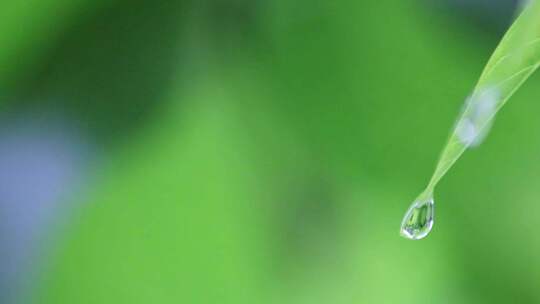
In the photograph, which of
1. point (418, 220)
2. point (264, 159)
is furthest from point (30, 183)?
point (418, 220)

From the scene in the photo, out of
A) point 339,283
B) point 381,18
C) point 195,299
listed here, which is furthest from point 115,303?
point 381,18

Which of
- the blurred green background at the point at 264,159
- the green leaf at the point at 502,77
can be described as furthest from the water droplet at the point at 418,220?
the blurred green background at the point at 264,159

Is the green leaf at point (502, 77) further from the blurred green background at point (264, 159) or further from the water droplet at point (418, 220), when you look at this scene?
the blurred green background at point (264, 159)

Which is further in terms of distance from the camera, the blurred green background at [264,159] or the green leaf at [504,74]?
the blurred green background at [264,159]

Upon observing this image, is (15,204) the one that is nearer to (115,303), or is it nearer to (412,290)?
(115,303)

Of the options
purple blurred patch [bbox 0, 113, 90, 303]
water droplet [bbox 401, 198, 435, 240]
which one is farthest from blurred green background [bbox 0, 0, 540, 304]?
water droplet [bbox 401, 198, 435, 240]

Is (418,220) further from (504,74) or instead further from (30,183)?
(30,183)
